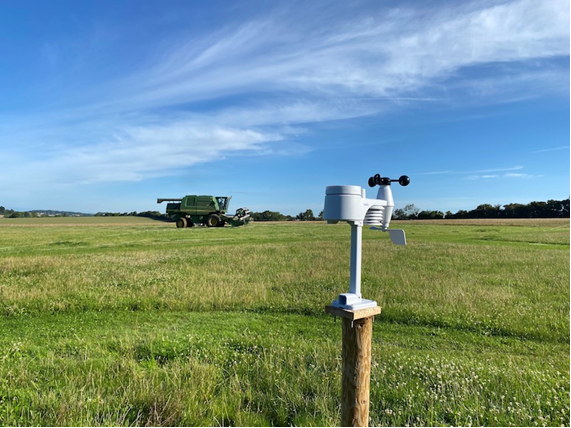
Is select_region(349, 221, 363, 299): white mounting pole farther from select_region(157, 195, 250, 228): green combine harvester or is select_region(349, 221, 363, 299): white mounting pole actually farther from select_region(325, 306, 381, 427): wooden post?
select_region(157, 195, 250, 228): green combine harvester

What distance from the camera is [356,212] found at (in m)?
3.28

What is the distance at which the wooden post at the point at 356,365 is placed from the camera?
134 inches

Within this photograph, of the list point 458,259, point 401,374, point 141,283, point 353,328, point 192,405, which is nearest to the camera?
point 353,328

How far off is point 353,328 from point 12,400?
14.6 feet

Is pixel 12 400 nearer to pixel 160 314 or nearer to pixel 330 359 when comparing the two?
pixel 330 359

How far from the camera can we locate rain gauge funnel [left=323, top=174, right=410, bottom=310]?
10.7 feet

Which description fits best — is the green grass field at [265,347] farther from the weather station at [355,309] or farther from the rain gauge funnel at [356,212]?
the rain gauge funnel at [356,212]

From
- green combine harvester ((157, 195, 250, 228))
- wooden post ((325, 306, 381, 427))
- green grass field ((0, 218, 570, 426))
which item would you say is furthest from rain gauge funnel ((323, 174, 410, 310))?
green combine harvester ((157, 195, 250, 228))

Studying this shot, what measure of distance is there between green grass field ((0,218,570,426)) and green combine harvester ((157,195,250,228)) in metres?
32.6

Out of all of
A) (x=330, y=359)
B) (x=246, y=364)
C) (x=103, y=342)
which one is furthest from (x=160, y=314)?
(x=330, y=359)

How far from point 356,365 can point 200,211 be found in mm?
46252

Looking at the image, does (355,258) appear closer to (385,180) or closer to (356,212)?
(356,212)

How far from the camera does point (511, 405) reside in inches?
181

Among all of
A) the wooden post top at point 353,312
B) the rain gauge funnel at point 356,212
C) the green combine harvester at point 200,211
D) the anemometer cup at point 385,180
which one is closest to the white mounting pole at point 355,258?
the rain gauge funnel at point 356,212
